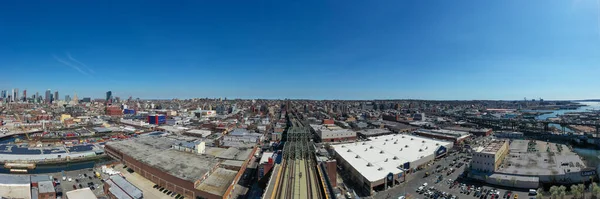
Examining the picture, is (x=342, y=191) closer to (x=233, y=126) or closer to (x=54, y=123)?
(x=233, y=126)

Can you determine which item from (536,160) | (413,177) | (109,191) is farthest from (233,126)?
(536,160)

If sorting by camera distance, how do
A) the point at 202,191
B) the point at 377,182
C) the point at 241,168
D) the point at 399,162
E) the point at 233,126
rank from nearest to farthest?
the point at 202,191 → the point at 377,182 → the point at 241,168 → the point at 399,162 → the point at 233,126

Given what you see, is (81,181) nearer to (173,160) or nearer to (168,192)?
(173,160)

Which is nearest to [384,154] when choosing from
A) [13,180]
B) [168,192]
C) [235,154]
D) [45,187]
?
[235,154]

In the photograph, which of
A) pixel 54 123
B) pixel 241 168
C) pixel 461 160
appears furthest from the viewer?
pixel 54 123

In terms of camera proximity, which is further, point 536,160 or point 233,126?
point 233,126

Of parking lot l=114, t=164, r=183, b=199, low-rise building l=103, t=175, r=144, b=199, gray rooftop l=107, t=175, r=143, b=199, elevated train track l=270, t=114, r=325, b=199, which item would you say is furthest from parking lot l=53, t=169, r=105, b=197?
elevated train track l=270, t=114, r=325, b=199
